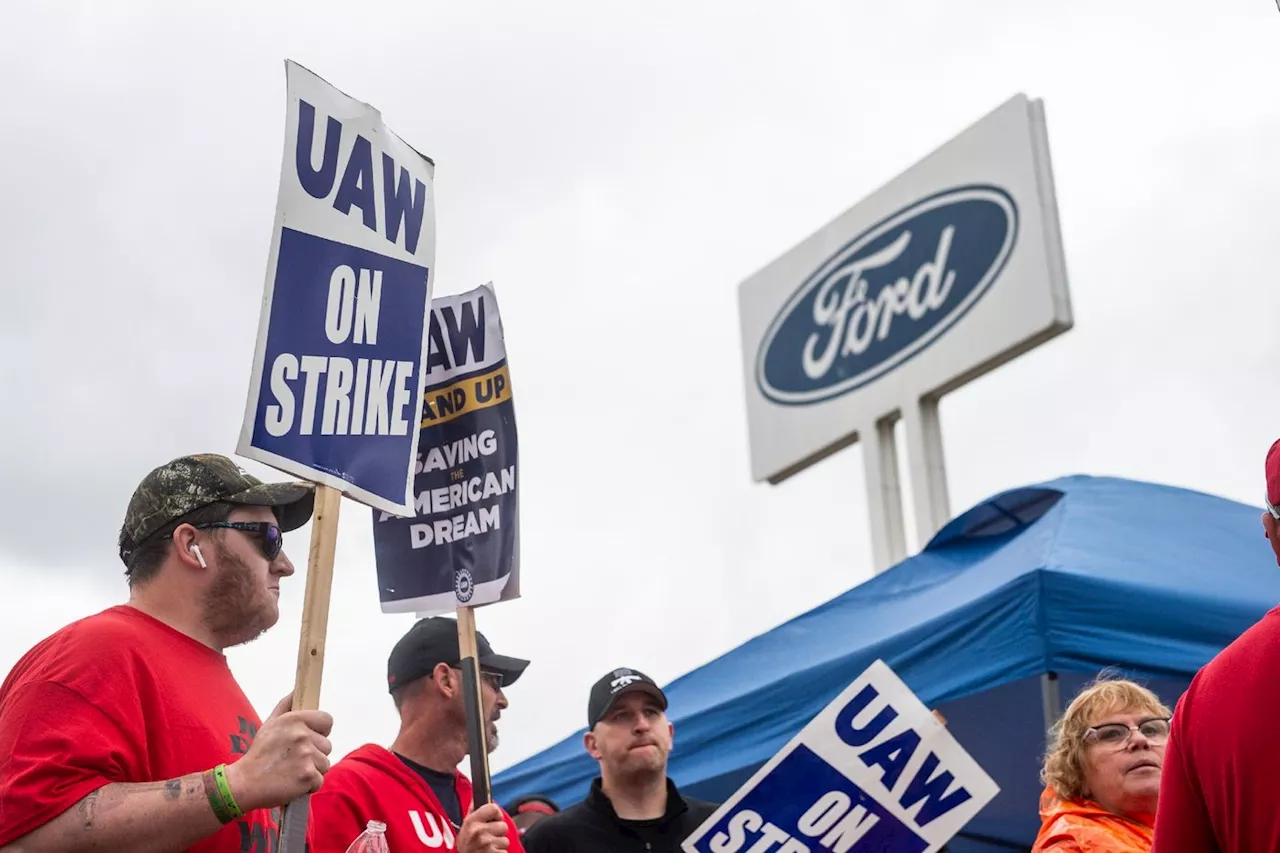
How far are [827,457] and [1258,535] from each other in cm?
512

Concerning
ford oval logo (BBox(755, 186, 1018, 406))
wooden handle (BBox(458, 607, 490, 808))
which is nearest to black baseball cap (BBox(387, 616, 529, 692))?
wooden handle (BBox(458, 607, 490, 808))

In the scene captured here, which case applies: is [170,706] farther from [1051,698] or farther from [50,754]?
[1051,698]

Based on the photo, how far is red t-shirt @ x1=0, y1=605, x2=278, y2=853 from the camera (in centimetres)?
241

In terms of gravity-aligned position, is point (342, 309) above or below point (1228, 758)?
above

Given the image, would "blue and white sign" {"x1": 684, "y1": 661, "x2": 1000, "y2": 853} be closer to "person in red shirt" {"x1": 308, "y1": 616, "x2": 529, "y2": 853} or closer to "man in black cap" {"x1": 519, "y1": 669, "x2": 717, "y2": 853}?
"man in black cap" {"x1": 519, "y1": 669, "x2": 717, "y2": 853}

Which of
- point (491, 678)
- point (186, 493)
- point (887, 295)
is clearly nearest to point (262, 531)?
point (186, 493)

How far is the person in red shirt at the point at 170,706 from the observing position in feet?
7.84

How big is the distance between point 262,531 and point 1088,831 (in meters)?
2.05

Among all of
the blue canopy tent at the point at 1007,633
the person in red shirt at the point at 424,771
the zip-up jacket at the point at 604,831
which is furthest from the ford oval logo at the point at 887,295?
the person in red shirt at the point at 424,771

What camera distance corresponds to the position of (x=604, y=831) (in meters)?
4.70

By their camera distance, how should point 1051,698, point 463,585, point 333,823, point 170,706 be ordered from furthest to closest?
1. point 1051,698
2. point 463,585
3. point 333,823
4. point 170,706

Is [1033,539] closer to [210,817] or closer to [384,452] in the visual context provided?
[384,452]

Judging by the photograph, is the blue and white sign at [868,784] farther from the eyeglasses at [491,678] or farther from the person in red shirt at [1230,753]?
the person in red shirt at [1230,753]

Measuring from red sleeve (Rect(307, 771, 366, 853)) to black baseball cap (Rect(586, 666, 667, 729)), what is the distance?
130 cm
